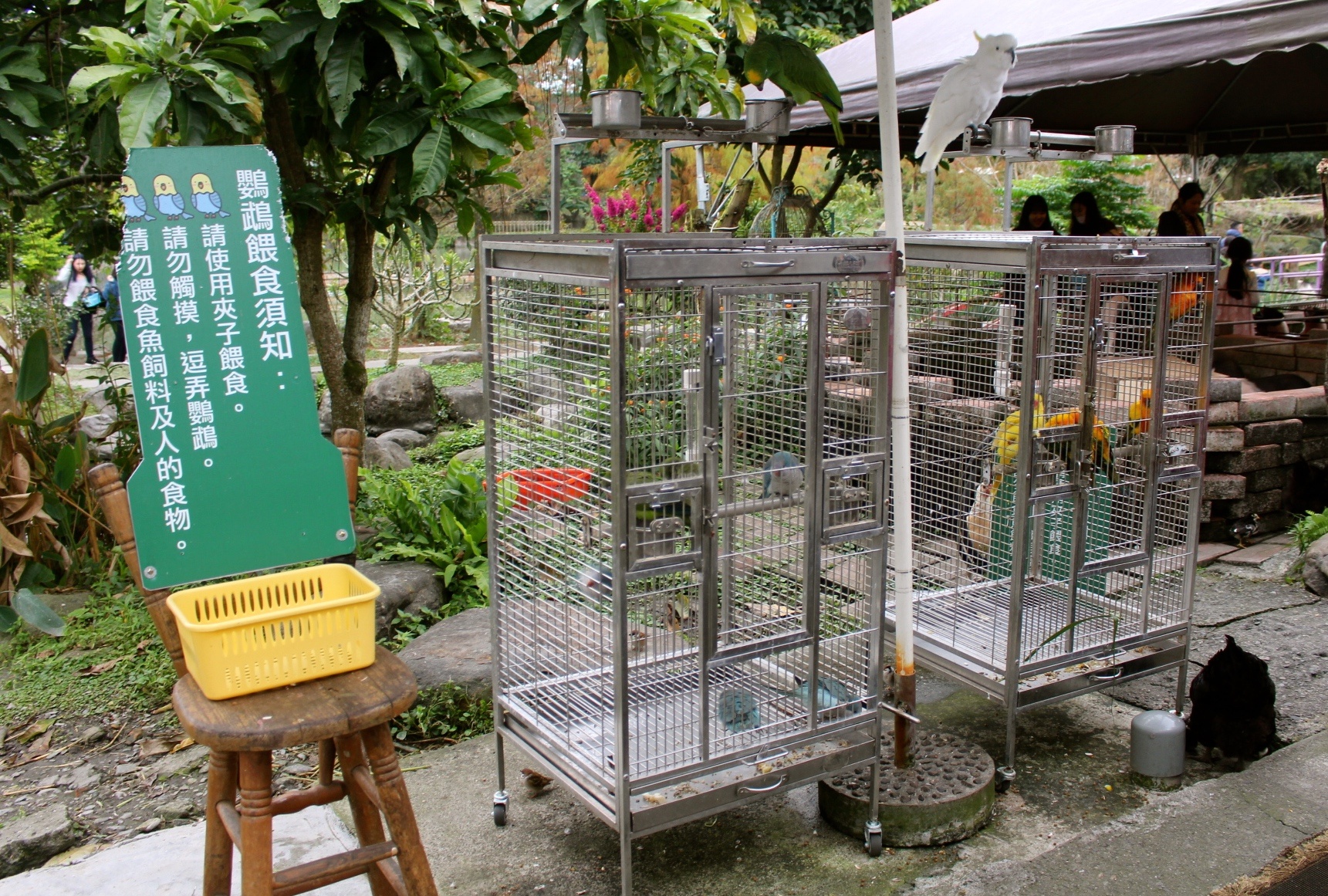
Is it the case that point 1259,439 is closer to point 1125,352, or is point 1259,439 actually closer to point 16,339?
point 1125,352

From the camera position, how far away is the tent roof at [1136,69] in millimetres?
4684

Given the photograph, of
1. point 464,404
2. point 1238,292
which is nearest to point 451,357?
point 464,404

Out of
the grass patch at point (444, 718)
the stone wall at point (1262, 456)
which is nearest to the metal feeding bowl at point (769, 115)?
the grass patch at point (444, 718)

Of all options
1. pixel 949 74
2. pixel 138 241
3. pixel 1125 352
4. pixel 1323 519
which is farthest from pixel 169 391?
pixel 1323 519

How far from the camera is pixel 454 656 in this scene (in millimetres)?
4285

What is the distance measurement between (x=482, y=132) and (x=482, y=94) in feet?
0.47

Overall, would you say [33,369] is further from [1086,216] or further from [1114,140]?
[1086,216]

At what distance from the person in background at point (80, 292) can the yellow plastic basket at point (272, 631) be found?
880cm

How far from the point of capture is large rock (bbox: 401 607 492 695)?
4172 mm

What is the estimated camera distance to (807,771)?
3.18 metres

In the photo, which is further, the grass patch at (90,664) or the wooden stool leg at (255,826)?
the grass patch at (90,664)

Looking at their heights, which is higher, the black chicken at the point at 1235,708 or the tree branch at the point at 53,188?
the tree branch at the point at 53,188

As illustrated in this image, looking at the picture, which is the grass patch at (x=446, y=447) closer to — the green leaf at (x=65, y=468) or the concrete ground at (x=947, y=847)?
the green leaf at (x=65, y=468)

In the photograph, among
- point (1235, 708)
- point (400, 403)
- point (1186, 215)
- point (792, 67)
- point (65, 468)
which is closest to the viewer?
point (792, 67)
